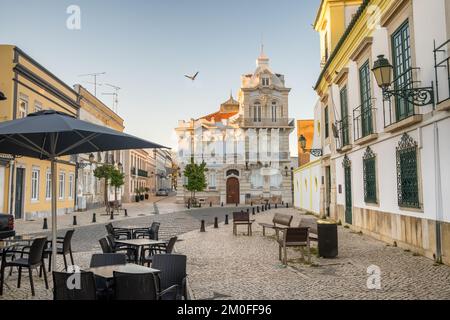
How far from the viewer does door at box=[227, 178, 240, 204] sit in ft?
131

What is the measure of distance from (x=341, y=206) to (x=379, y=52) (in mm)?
7045

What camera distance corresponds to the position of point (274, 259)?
355 inches

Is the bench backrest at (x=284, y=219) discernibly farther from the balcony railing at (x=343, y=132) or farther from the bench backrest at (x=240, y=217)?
the balcony railing at (x=343, y=132)

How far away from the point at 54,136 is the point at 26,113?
53.4 ft

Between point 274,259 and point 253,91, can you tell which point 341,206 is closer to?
point 274,259

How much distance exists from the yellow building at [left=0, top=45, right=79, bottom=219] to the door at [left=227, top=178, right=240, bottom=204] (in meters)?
17.2

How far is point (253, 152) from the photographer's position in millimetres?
39625

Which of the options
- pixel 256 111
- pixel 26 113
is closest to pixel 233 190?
pixel 256 111

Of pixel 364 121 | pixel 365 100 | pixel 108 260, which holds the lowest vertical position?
pixel 108 260

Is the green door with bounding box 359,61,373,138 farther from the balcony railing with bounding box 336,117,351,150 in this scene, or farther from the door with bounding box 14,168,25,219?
the door with bounding box 14,168,25,219

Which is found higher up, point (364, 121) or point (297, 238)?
point (364, 121)

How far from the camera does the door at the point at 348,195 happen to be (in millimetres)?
15234

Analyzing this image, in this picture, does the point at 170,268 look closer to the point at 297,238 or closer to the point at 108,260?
the point at 108,260

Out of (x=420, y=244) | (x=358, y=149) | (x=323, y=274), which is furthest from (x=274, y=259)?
(x=358, y=149)
